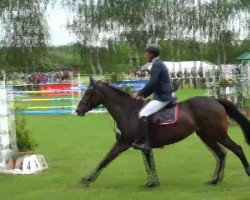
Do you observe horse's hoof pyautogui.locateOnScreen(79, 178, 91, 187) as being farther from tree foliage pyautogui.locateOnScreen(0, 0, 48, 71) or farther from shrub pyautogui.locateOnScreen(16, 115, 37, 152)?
tree foliage pyautogui.locateOnScreen(0, 0, 48, 71)

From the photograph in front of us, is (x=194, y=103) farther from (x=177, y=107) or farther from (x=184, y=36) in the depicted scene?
(x=184, y=36)

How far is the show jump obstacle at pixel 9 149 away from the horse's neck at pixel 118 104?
2.29m

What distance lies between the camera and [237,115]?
376 inches

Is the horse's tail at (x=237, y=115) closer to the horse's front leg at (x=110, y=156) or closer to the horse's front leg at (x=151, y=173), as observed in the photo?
the horse's front leg at (x=151, y=173)

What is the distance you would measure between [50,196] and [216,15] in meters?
56.1

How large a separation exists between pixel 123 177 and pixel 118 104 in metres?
1.42

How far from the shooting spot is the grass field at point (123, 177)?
337 inches

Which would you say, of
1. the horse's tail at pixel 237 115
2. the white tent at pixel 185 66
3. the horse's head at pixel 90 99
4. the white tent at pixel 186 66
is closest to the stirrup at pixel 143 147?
the horse's head at pixel 90 99

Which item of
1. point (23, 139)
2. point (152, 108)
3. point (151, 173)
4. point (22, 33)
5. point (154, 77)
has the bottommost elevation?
point (151, 173)

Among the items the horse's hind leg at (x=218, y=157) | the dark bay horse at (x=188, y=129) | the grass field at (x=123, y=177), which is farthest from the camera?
the horse's hind leg at (x=218, y=157)

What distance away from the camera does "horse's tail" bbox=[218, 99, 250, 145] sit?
951 centimetres

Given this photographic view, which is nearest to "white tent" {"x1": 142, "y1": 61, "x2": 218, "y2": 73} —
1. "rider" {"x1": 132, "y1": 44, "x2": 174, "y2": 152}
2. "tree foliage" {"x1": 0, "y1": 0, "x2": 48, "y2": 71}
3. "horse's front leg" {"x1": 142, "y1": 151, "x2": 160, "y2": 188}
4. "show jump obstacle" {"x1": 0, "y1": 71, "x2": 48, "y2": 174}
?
"tree foliage" {"x1": 0, "y1": 0, "x2": 48, "y2": 71}

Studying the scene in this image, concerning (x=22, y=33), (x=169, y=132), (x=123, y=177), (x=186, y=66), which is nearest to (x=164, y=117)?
(x=169, y=132)

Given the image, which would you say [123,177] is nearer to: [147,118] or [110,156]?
[110,156]
